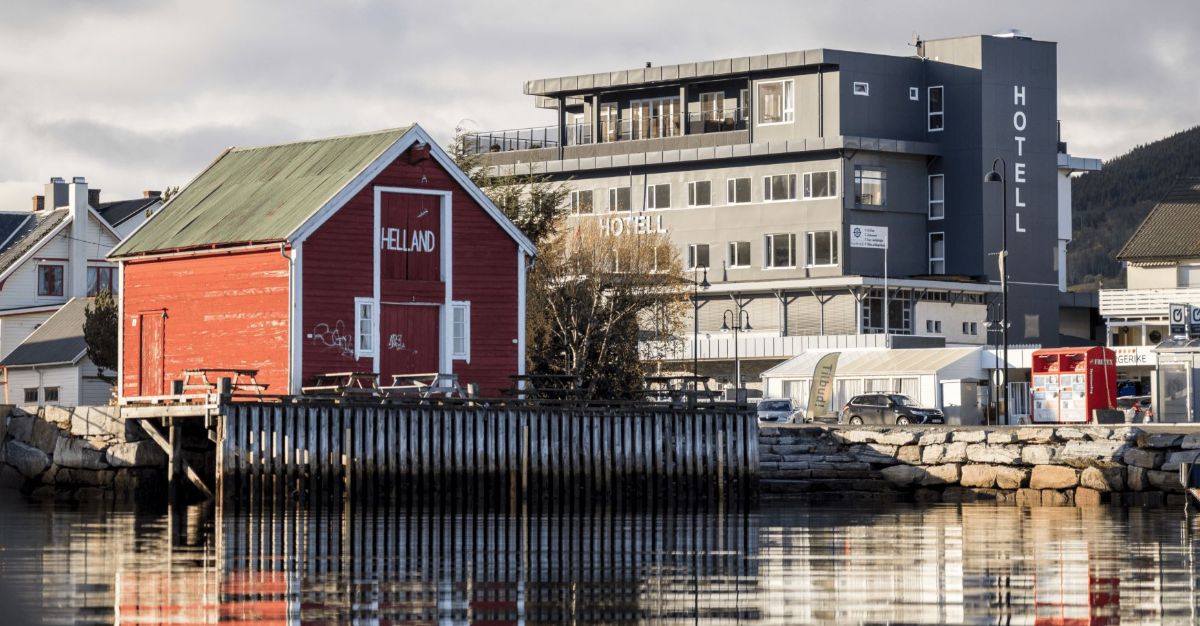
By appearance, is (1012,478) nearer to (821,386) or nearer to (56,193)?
(821,386)

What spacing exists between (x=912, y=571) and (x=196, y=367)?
25.7 metres

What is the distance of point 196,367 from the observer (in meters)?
48.7

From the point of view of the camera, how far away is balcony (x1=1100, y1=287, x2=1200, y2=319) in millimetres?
98188

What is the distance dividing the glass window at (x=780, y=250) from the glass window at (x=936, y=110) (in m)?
9.92

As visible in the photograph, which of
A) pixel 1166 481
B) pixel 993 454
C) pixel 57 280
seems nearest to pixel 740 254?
pixel 57 280

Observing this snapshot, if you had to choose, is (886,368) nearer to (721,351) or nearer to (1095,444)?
(721,351)

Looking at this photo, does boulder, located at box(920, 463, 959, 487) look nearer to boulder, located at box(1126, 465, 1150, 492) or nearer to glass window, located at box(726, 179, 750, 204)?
boulder, located at box(1126, 465, 1150, 492)

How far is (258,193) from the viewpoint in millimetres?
51094

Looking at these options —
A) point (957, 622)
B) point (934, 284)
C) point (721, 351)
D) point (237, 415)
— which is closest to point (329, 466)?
point (237, 415)

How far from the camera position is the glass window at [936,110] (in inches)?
4072

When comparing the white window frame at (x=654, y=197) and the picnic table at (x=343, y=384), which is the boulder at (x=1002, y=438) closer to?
the picnic table at (x=343, y=384)

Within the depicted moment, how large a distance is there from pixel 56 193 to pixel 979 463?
4850cm

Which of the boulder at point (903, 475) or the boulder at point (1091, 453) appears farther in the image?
the boulder at point (903, 475)

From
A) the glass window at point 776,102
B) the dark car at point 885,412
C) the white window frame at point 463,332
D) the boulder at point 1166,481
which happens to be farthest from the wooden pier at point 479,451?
the glass window at point 776,102
